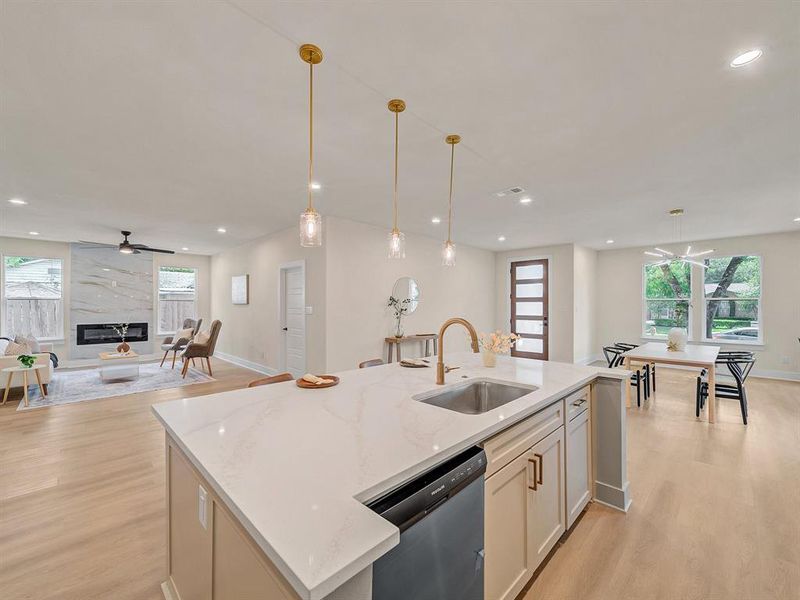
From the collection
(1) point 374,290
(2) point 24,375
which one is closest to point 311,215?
(1) point 374,290

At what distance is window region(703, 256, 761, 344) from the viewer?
6.19 m

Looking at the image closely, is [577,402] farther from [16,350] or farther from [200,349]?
[16,350]

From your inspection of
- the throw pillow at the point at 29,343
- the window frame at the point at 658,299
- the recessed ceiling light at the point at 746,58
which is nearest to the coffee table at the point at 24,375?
the throw pillow at the point at 29,343

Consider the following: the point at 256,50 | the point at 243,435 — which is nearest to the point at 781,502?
the point at 243,435

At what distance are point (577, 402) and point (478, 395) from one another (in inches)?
23.4

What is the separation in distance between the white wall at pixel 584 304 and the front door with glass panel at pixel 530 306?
0.61 meters

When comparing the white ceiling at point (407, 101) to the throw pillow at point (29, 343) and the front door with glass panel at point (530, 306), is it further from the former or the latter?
the front door with glass panel at point (530, 306)

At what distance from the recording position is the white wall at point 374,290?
4891mm

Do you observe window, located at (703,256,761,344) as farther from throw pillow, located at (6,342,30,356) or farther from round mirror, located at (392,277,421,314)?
throw pillow, located at (6,342,30,356)

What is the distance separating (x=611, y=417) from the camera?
89.5 inches

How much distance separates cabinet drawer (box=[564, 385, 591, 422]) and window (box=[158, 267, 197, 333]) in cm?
917

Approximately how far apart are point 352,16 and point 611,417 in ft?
8.86

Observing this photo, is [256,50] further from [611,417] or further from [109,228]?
[109,228]

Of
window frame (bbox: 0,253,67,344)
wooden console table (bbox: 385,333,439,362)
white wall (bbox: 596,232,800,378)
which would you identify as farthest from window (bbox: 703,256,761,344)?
window frame (bbox: 0,253,67,344)
